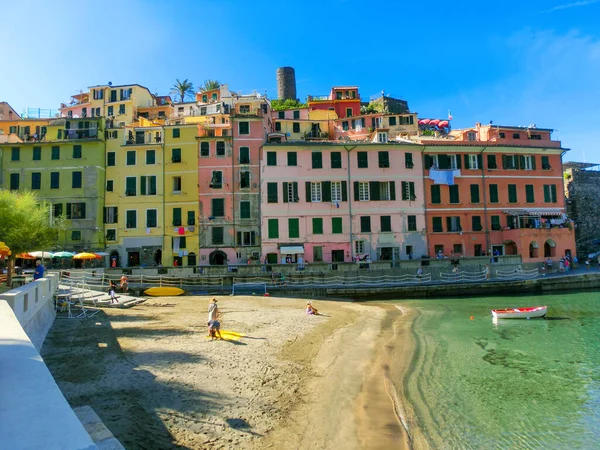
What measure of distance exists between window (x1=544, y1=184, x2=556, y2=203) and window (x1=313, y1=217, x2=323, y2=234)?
25163mm

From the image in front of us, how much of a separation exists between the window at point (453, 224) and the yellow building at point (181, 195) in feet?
86.8

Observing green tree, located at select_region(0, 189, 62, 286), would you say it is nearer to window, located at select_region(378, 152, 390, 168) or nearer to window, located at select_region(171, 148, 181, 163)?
window, located at select_region(171, 148, 181, 163)

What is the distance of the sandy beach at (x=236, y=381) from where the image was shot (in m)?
8.66

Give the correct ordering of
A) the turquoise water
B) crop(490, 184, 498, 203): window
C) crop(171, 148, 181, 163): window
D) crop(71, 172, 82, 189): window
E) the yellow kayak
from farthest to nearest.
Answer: crop(171, 148, 181, 163): window < crop(490, 184, 498, 203): window < crop(71, 172, 82, 189): window < the yellow kayak < the turquoise water

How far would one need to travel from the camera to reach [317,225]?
134ft

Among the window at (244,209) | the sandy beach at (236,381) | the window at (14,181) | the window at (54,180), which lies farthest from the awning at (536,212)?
the window at (14,181)

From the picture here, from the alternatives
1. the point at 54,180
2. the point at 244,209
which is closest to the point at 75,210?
the point at 54,180

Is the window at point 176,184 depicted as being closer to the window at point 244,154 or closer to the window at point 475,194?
the window at point 244,154

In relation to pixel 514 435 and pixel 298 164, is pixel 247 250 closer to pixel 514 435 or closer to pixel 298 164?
pixel 298 164

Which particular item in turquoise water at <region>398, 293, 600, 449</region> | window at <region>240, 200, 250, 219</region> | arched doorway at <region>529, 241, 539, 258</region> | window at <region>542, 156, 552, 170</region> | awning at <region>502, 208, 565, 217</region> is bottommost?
turquoise water at <region>398, 293, 600, 449</region>

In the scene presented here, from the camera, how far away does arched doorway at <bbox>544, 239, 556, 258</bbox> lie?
40.8m

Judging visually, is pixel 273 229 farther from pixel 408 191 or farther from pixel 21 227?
pixel 21 227

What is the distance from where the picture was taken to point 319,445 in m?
8.54

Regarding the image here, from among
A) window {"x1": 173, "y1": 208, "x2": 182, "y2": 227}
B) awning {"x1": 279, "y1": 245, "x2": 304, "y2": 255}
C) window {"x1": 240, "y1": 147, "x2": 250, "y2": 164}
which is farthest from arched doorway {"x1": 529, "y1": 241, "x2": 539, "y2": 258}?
window {"x1": 173, "y1": 208, "x2": 182, "y2": 227}
